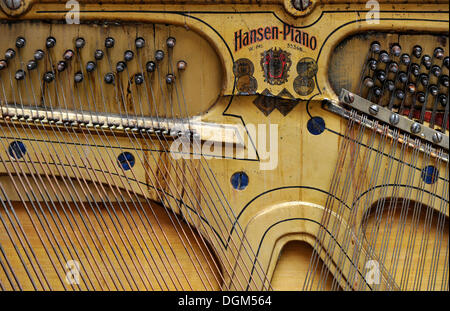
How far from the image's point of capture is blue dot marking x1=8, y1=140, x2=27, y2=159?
3.18 meters

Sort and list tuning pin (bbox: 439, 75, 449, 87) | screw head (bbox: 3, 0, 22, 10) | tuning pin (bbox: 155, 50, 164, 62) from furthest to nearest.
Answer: tuning pin (bbox: 439, 75, 449, 87) → tuning pin (bbox: 155, 50, 164, 62) → screw head (bbox: 3, 0, 22, 10)

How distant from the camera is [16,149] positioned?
3186 millimetres

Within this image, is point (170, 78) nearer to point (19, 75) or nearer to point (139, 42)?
point (139, 42)

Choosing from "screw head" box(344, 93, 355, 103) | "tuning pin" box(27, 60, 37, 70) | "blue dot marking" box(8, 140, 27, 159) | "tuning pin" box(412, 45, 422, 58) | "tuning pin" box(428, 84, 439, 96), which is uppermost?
"tuning pin" box(412, 45, 422, 58)

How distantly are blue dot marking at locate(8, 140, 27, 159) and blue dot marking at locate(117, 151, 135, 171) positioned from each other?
493 mm

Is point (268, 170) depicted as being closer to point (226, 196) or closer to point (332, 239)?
point (226, 196)

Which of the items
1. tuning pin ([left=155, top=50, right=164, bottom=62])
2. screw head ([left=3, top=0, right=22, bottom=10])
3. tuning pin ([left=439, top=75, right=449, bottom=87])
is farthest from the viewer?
tuning pin ([left=439, top=75, right=449, bottom=87])

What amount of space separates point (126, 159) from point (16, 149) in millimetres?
568

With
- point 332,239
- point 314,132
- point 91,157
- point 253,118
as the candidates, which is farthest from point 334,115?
point 91,157

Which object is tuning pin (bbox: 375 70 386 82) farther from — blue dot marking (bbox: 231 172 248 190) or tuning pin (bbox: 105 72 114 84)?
tuning pin (bbox: 105 72 114 84)

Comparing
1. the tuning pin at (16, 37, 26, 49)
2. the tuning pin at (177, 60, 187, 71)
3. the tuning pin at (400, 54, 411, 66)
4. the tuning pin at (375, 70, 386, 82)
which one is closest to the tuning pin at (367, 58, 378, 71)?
the tuning pin at (375, 70, 386, 82)

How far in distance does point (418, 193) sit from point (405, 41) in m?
0.82
